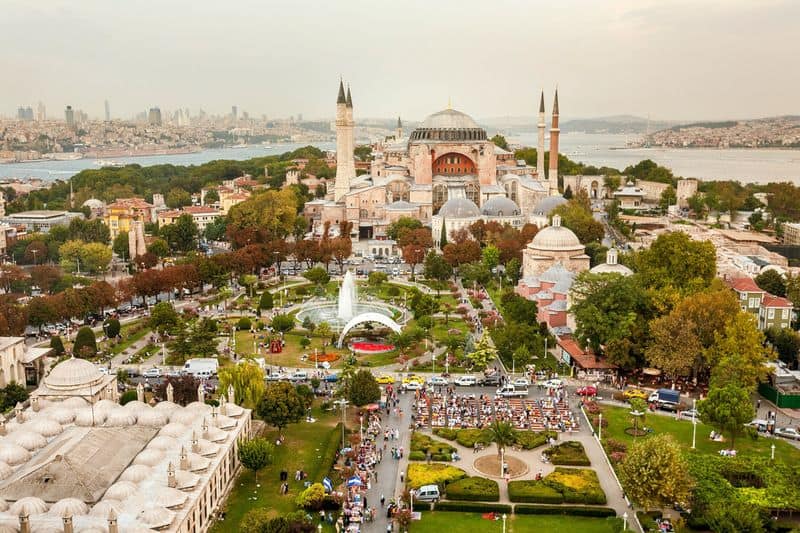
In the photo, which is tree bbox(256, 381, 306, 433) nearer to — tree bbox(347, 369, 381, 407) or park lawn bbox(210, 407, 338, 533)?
park lawn bbox(210, 407, 338, 533)

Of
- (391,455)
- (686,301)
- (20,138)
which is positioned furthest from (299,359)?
(20,138)

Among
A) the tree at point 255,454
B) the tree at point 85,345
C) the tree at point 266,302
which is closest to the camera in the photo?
the tree at point 255,454

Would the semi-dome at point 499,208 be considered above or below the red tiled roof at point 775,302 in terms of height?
above

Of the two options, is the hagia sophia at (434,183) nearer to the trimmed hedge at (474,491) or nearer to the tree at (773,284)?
the tree at (773,284)

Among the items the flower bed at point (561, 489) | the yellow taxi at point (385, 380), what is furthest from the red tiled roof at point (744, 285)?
the flower bed at point (561, 489)

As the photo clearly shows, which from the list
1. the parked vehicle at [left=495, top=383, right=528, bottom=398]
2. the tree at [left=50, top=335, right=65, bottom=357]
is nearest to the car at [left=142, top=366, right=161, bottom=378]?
the tree at [left=50, top=335, right=65, bottom=357]

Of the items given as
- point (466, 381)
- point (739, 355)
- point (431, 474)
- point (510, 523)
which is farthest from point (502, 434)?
point (739, 355)

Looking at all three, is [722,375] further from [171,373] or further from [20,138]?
[20,138]
